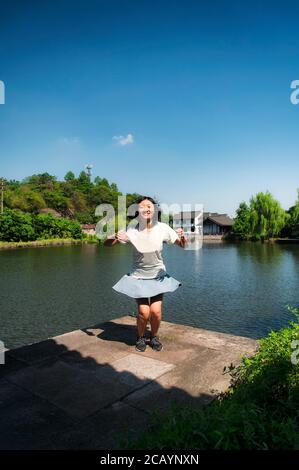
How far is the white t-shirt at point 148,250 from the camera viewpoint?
4.07 metres

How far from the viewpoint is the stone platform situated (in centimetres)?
232

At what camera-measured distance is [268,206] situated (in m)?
44.1

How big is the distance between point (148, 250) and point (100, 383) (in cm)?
162

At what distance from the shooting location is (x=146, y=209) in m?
4.12

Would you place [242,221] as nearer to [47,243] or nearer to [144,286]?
[47,243]

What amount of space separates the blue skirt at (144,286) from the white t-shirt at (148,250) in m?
0.07

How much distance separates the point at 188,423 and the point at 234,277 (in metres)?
15.1

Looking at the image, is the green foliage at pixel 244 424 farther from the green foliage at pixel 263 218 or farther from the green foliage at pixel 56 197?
the green foliage at pixel 56 197

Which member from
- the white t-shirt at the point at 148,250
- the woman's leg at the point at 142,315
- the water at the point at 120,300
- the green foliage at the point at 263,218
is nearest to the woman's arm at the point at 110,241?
the white t-shirt at the point at 148,250

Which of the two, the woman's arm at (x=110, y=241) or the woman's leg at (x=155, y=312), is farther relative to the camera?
the woman's arm at (x=110, y=241)

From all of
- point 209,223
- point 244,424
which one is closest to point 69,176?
point 209,223
